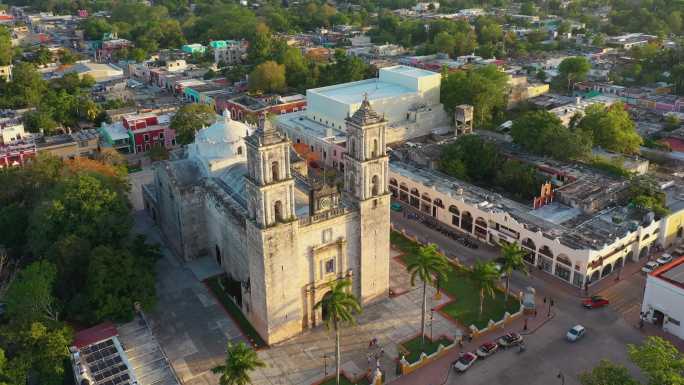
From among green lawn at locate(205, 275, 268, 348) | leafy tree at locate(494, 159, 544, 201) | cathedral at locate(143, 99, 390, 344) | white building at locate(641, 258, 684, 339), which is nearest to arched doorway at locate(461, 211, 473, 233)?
leafy tree at locate(494, 159, 544, 201)

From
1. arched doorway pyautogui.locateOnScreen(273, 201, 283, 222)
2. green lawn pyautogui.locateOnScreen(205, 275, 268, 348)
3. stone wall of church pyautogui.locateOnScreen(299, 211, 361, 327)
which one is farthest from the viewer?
green lawn pyautogui.locateOnScreen(205, 275, 268, 348)

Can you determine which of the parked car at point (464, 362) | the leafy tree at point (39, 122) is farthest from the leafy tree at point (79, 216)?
the leafy tree at point (39, 122)

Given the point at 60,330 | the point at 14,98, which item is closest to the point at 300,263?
the point at 60,330

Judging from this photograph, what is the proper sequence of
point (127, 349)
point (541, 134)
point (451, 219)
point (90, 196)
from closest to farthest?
point (127, 349) < point (90, 196) < point (451, 219) < point (541, 134)

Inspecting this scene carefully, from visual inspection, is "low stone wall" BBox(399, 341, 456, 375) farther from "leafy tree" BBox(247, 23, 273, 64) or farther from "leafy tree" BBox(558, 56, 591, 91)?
"leafy tree" BBox(247, 23, 273, 64)

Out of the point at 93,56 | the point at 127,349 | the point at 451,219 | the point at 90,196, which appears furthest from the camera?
the point at 93,56

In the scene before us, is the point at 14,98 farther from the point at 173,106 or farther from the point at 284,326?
the point at 284,326

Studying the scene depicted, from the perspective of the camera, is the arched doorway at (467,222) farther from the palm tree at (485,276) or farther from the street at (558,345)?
the palm tree at (485,276)

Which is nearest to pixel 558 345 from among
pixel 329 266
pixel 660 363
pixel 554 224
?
pixel 660 363
